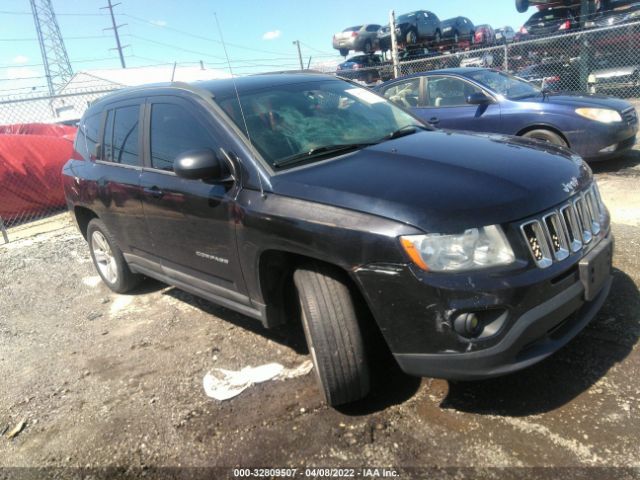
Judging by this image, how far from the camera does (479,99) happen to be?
280 inches

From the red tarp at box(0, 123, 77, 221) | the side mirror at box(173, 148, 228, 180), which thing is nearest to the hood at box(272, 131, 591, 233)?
the side mirror at box(173, 148, 228, 180)

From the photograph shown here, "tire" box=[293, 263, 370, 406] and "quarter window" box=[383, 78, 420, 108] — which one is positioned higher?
"quarter window" box=[383, 78, 420, 108]

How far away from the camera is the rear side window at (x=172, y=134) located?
3.35 metres

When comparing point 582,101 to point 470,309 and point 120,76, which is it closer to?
point 470,309

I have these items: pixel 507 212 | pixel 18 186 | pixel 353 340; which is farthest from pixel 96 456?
pixel 18 186

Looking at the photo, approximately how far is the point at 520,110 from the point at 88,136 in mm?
5294

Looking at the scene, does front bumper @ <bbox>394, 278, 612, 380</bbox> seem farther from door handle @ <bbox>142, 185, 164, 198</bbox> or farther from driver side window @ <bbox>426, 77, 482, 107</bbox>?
driver side window @ <bbox>426, 77, 482, 107</bbox>

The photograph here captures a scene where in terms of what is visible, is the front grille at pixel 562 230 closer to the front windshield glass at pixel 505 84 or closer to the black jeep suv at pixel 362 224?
the black jeep suv at pixel 362 224

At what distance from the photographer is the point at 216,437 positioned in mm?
Result: 2828

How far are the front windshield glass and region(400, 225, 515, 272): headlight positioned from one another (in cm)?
553

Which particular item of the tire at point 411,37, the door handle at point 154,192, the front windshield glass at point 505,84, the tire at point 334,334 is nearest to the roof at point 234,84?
the door handle at point 154,192

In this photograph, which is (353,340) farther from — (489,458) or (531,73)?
(531,73)

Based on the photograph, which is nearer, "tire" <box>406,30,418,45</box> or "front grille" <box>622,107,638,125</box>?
"front grille" <box>622,107,638,125</box>

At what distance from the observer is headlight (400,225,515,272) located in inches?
90.0
